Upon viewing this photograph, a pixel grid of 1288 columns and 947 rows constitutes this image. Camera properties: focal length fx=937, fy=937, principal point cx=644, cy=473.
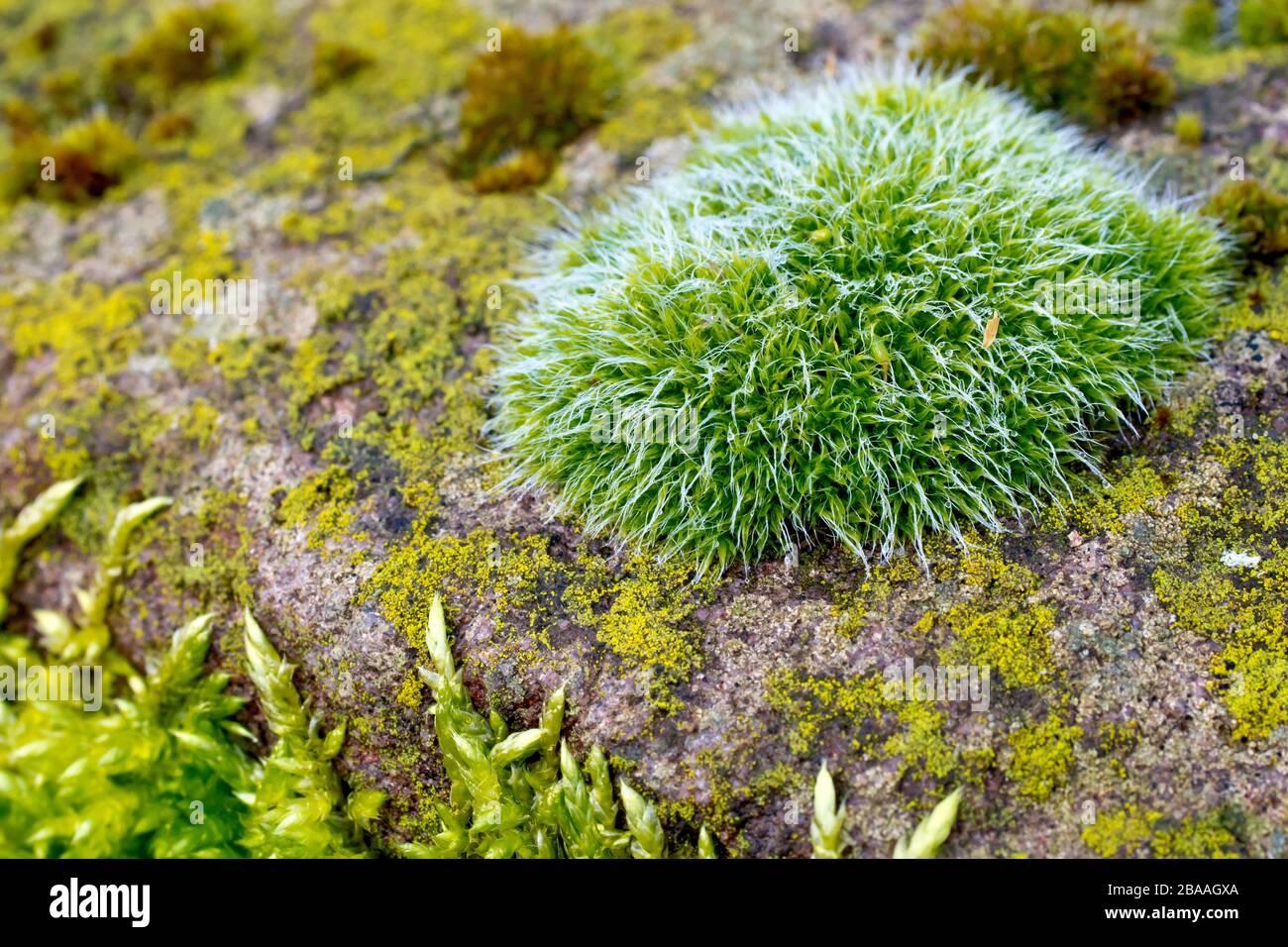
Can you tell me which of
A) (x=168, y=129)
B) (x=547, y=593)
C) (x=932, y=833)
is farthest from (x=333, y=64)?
(x=932, y=833)

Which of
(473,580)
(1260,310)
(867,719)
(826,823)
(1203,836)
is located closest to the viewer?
(1203,836)

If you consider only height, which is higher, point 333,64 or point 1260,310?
point 333,64

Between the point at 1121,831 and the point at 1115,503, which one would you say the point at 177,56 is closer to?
the point at 1115,503

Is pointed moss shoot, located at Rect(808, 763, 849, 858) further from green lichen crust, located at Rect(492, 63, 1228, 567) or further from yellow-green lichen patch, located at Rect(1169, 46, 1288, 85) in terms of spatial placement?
yellow-green lichen patch, located at Rect(1169, 46, 1288, 85)

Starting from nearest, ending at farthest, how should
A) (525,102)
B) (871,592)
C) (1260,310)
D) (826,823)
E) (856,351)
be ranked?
(826,823) < (871,592) < (856,351) < (1260,310) < (525,102)

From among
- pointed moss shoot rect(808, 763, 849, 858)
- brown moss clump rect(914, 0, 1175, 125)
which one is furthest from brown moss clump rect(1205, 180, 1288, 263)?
pointed moss shoot rect(808, 763, 849, 858)

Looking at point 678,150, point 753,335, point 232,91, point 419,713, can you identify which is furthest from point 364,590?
point 232,91

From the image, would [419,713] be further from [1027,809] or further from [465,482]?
[1027,809]

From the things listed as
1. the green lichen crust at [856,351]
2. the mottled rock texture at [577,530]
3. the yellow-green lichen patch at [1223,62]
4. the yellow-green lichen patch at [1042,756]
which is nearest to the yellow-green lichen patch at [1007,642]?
the mottled rock texture at [577,530]

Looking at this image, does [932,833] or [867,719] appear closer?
[932,833]
